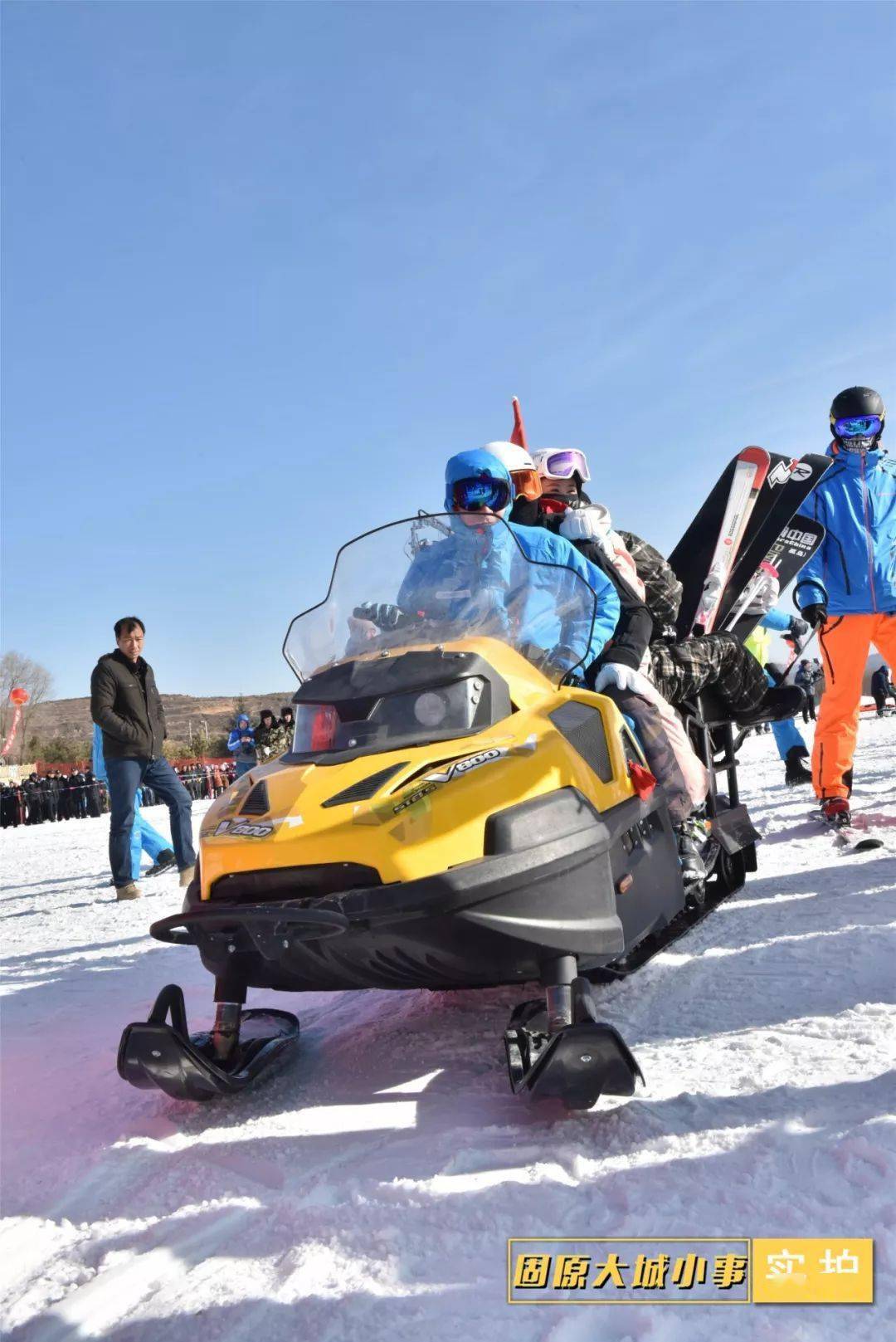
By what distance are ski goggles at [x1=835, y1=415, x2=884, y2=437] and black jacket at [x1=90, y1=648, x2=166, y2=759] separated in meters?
5.07

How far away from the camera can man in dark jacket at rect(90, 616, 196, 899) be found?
6844 millimetres

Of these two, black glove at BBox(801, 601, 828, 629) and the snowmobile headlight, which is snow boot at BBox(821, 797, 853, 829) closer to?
black glove at BBox(801, 601, 828, 629)

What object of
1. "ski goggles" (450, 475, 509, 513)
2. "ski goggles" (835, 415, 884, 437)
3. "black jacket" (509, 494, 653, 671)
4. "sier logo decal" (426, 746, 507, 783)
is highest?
"ski goggles" (835, 415, 884, 437)

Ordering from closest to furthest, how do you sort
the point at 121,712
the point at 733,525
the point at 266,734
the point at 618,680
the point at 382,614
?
the point at 382,614, the point at 618,680, the point at 733,525, the point at 121,712, the point at 266,734

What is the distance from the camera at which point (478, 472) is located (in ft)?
12.4

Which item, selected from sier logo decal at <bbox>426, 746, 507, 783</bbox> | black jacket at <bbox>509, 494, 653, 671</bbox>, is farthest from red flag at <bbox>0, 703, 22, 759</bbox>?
sier logo decal at <bbox>426, 746, 507, 783</bbox>

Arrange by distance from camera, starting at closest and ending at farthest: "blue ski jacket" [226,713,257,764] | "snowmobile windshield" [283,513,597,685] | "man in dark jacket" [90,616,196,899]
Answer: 1. "snowmobile windshield" [283,513,597,685]
2. "man in dark jacket" [90,616,196,899]
3. "blue ski jacket" [226,713,257,764]

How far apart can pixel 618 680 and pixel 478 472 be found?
1.10 meters

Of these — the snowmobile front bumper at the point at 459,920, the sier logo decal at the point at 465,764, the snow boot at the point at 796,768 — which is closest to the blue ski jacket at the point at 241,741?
the snow boot at the point at 796,768

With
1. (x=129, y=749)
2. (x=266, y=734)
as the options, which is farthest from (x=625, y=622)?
(x=266, y=734)

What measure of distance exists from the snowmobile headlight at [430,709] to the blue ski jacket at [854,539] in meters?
3.81

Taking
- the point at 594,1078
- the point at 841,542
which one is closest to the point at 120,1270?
the point at 594,1078

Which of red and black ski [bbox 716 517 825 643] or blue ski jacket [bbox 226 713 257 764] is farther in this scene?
blue ski jacket [bbox 226 713 257 764]

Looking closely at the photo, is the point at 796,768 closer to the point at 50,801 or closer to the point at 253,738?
the point at 253,738
